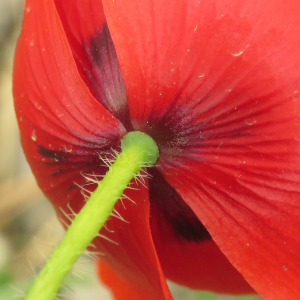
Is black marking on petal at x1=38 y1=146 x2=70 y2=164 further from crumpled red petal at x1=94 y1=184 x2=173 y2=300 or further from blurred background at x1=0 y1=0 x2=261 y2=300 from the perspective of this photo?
blurred background at x1=0 y1=0 x2=261 y2=300

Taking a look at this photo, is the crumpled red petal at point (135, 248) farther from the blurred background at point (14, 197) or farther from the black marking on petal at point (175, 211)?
the blurred background at point (14, 197)

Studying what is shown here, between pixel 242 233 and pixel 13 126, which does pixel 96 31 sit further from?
pixel 13 126

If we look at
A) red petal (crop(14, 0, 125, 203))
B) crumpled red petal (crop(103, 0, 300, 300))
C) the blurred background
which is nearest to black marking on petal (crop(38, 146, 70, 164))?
red petal (crop(14, 0, 125, 203))

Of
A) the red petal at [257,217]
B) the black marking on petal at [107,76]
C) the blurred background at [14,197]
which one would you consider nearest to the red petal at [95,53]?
the black marking on petal at [107,76]

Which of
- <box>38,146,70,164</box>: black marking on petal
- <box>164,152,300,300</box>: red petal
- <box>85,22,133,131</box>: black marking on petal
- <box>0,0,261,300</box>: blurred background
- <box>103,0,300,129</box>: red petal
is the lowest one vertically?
<box>0,0,261,300</box>: blurred background

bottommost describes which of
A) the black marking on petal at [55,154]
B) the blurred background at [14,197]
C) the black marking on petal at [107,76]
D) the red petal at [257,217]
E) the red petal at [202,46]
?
the blurred background at [14,197]

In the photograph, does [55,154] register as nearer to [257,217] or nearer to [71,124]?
[71,124]
